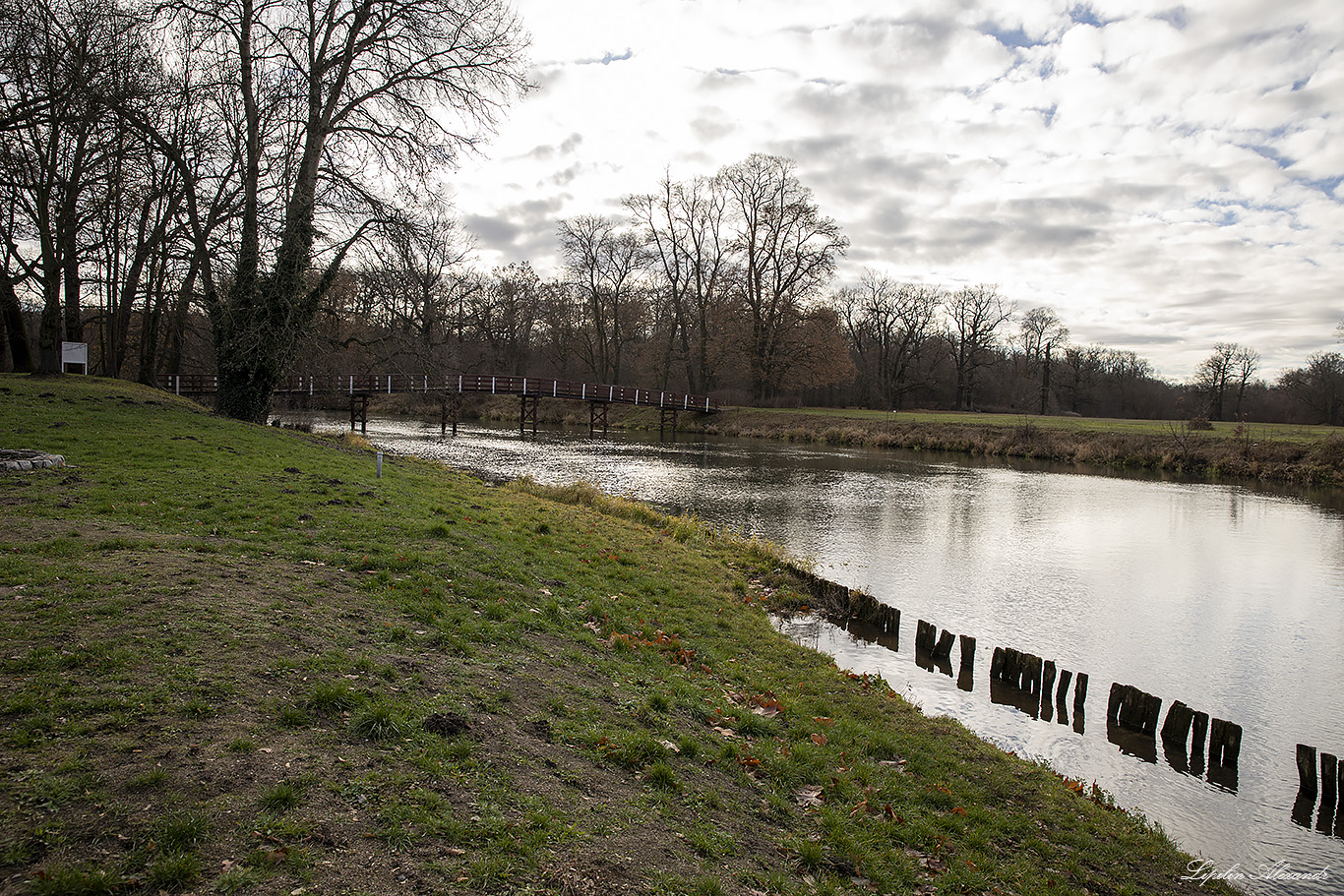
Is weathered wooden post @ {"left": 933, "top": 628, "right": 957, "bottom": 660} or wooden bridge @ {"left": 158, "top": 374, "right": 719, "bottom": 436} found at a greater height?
wooden bridge @ {"left": 158, "top": 374, "right": 719, "bottom": 436}

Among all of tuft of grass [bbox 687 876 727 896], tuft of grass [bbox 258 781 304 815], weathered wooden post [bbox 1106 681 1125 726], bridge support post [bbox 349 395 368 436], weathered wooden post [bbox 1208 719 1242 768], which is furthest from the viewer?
bridge support post [bbox 349 395 368 436]

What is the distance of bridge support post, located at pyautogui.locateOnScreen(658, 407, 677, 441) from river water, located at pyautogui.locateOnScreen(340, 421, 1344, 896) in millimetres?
22719

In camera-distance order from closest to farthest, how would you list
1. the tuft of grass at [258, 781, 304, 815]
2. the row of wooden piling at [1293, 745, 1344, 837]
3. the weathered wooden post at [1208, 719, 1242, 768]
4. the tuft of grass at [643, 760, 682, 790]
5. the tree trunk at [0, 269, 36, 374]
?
1. the tuft of grass at [258, 781, 304, 815]
2. the tuft of grass at [643, 760, 682, 790]
3. the row of wooden piling at [1293, 745, 1344, 837]
4. the weathered wooden post at [1208, 719, 1242, 768]
5. the tree trunk at [0, 269, 36, 374]

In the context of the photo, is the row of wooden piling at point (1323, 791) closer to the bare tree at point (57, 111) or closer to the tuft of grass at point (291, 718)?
the tuft of grass at point (291, 718)

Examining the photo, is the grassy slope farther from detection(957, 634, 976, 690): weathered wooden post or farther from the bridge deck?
the bridge deck

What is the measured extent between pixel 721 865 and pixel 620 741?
129cm

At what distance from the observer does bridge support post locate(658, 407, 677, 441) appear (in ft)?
170

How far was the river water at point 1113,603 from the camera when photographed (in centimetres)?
667

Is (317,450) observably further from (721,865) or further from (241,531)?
(721,865)

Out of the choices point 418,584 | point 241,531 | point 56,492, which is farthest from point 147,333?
point 418,584

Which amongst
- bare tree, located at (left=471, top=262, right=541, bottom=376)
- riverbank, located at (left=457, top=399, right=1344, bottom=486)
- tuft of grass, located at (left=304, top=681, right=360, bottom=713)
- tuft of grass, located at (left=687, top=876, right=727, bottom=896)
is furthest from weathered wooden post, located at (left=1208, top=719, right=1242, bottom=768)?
bare tree, located at (left=471, top=262, right=541, bottom=376)

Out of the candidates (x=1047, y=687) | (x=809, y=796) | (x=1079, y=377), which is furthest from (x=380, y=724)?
(x=1079, y=377)

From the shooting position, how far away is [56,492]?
863 cm

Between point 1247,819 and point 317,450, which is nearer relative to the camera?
point 1247,819
